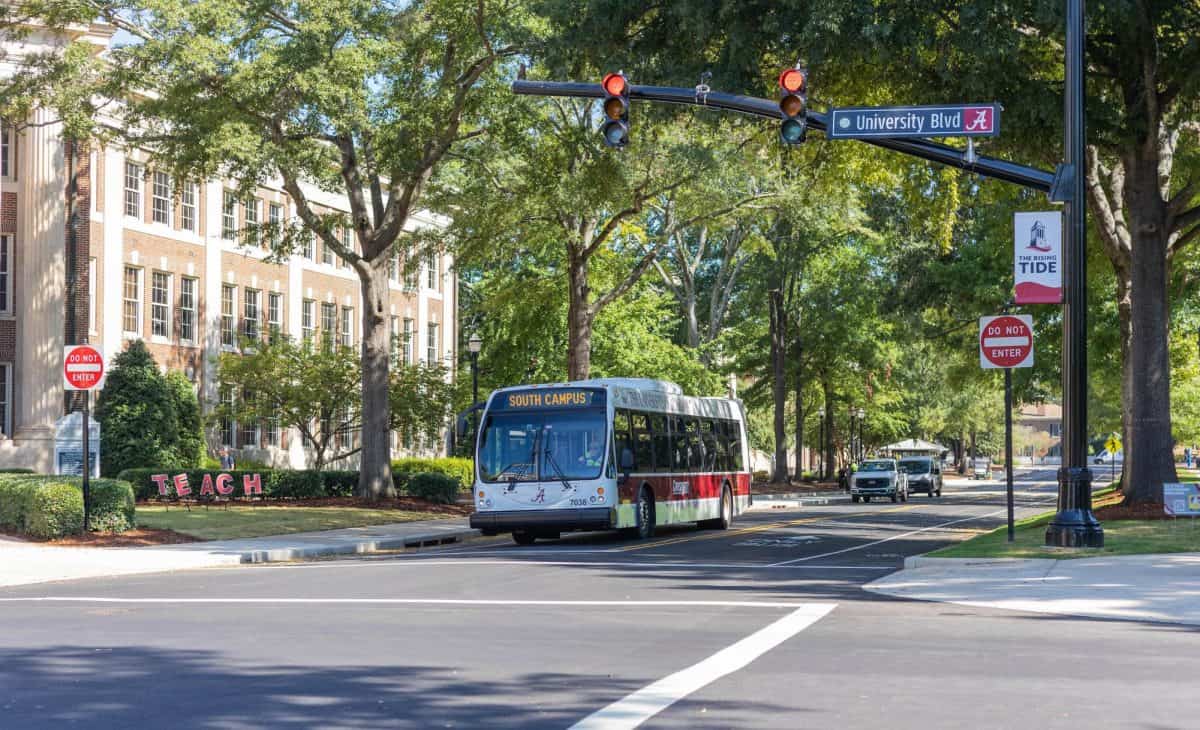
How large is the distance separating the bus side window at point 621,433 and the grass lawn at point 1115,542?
242 inches

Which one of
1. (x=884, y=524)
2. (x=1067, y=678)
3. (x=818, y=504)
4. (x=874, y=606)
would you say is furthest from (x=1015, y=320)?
(x=818, y=504)

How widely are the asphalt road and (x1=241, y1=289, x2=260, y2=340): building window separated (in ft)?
107

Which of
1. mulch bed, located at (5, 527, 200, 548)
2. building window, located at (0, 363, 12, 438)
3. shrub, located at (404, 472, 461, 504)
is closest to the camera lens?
mulch bed, located at (5, 527, 200, 548)

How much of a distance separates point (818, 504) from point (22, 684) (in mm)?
43587

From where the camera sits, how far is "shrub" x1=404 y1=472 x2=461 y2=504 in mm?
38406

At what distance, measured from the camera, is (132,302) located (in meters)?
44.5

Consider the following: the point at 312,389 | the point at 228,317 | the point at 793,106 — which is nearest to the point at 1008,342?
the point at 793,106

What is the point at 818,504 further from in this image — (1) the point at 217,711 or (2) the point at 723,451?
(1) the point at 217,711

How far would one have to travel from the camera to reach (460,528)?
30594 millimetres

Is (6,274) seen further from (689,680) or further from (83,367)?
(689,680)

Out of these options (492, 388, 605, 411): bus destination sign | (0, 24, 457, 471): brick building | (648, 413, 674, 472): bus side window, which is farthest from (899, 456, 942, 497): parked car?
(492, 388, 605, 411): bus destination sign

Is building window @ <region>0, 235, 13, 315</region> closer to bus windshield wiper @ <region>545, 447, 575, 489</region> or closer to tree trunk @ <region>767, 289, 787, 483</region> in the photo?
bus windshield wiper @ <region>545, 447, 575, 489</region>

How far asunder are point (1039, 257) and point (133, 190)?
32678mm

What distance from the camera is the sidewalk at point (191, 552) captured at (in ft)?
65.5
